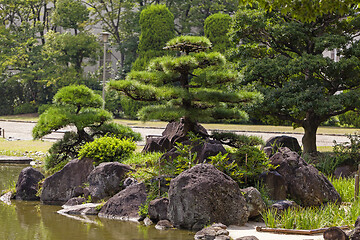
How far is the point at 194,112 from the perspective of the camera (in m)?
13.0

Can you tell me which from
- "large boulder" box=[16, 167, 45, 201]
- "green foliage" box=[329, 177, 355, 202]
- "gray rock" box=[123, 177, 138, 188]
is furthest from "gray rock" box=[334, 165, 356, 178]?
"large boulder" box=[16, 167, 45, 201]

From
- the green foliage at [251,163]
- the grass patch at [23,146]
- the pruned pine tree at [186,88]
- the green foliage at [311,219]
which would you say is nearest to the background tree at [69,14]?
the grass patch at [23,146]

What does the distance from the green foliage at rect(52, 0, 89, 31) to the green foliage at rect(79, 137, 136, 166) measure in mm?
30142

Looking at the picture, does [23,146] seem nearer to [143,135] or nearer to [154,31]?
[143,135]

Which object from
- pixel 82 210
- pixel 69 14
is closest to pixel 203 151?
pixel 82 210

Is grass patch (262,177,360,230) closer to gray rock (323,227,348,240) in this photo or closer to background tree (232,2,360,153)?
gray rock (323,227,348,240)

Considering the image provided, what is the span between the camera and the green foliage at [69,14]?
135 feet

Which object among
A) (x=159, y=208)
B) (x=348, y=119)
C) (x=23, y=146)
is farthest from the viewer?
(x=348, y=119)

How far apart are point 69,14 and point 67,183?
31085 mm

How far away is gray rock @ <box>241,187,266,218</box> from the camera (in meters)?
9.77

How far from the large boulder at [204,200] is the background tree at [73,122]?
17.4 ft

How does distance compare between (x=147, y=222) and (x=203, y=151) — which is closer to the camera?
(x=147, y=222)

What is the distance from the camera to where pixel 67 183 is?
1223cm

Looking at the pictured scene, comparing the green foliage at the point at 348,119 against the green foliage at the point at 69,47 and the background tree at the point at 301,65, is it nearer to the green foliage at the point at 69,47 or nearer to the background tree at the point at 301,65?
the background tree at the point at 301,65
